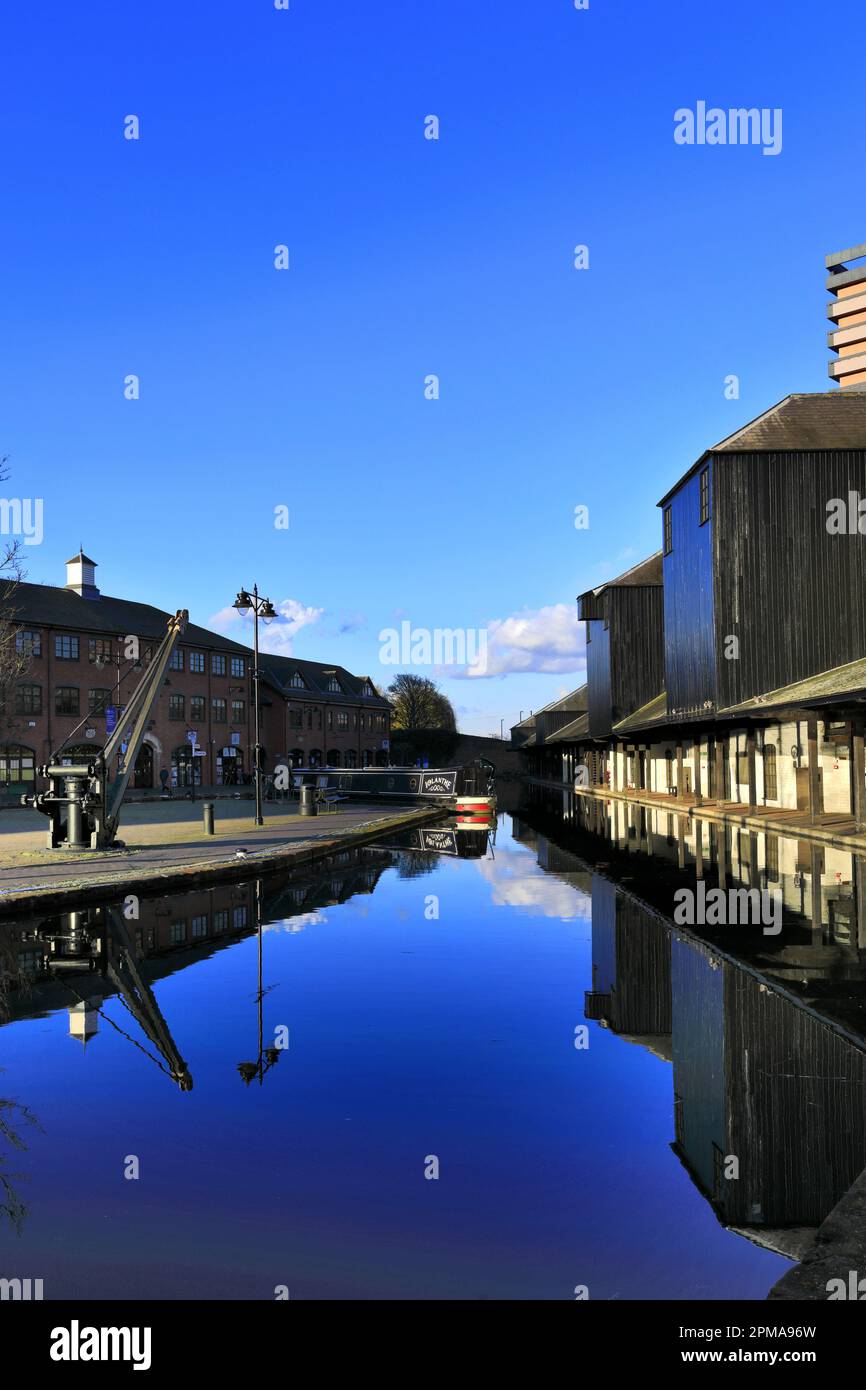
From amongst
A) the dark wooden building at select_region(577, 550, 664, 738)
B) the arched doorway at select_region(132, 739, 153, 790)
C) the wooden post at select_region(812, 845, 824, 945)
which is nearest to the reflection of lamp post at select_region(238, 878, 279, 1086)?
the wooden post at select_region(812, 845, 824, 945)

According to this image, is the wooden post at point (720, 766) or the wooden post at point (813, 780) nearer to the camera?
the wooden post at point (813, 780)

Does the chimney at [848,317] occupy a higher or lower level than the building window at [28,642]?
higher

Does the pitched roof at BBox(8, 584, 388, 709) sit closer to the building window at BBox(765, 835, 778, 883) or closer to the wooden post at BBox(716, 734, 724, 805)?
the wooden post at BBox(716, 734, 724, 805)

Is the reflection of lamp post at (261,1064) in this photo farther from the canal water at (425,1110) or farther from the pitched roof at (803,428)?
the pitched roof at (803,428)

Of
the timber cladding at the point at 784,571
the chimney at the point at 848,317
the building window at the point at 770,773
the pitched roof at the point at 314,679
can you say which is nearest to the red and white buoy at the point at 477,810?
the building window at the point at 770,773

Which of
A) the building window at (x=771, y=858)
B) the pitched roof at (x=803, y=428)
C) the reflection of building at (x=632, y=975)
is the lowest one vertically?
the building window at (x=771, y=858)

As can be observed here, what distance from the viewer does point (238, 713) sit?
72.2 m

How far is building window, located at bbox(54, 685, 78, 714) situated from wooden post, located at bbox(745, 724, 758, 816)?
37.5 meters

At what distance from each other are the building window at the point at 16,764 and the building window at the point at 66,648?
5.62 metres

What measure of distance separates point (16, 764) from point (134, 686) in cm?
880

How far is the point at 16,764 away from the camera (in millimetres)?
54156

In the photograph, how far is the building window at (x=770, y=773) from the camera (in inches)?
1355

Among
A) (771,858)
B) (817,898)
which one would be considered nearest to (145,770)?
(771,858)
